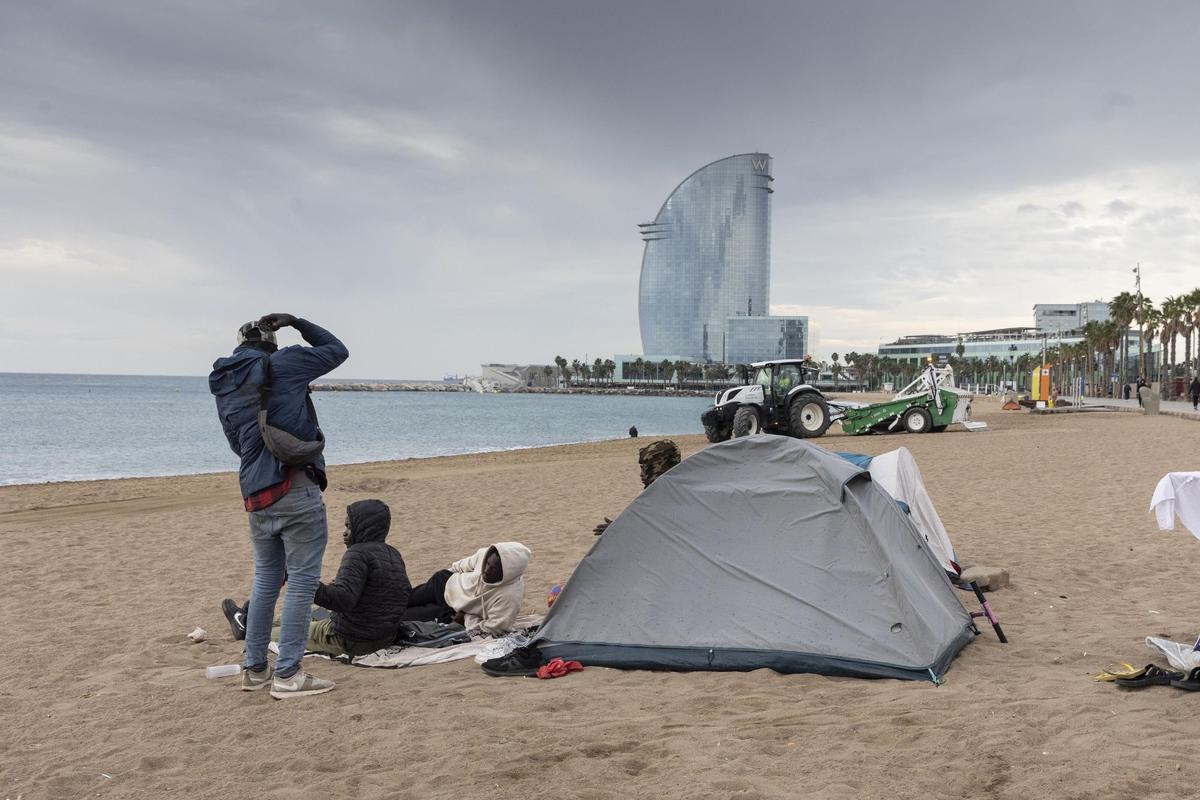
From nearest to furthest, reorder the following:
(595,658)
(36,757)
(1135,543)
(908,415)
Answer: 1. (36,757)
2. (595,658)
3. (1135,543)
4. (908,415)

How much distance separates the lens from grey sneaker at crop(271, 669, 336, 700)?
4.80 metres

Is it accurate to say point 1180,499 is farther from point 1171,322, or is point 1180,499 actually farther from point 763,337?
point 763,337

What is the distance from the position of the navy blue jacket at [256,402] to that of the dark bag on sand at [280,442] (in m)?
0.03

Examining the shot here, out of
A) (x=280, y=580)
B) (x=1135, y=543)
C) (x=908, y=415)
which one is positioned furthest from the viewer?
(x=908, y=415)

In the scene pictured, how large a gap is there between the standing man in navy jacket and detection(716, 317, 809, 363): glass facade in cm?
17594

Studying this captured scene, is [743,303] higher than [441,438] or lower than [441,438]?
higher

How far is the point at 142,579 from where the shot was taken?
334 inches

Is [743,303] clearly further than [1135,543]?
Yes

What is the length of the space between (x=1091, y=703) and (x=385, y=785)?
3364 millimetres

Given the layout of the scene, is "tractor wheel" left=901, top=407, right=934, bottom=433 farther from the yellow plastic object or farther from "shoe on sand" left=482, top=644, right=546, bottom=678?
"shoe on sand" left=482, top=644, right=546, bottom=678

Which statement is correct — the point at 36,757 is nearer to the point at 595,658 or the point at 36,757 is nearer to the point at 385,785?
the point at 385,785

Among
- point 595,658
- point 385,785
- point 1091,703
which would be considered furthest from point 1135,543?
point 385,785

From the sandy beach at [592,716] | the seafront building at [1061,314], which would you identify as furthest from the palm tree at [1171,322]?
the seafront building at [1061,314]

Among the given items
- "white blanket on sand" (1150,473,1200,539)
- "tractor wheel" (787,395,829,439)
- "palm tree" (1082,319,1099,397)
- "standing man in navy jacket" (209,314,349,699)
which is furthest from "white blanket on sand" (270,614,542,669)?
"palm tree" (1082,319,1099,397)
